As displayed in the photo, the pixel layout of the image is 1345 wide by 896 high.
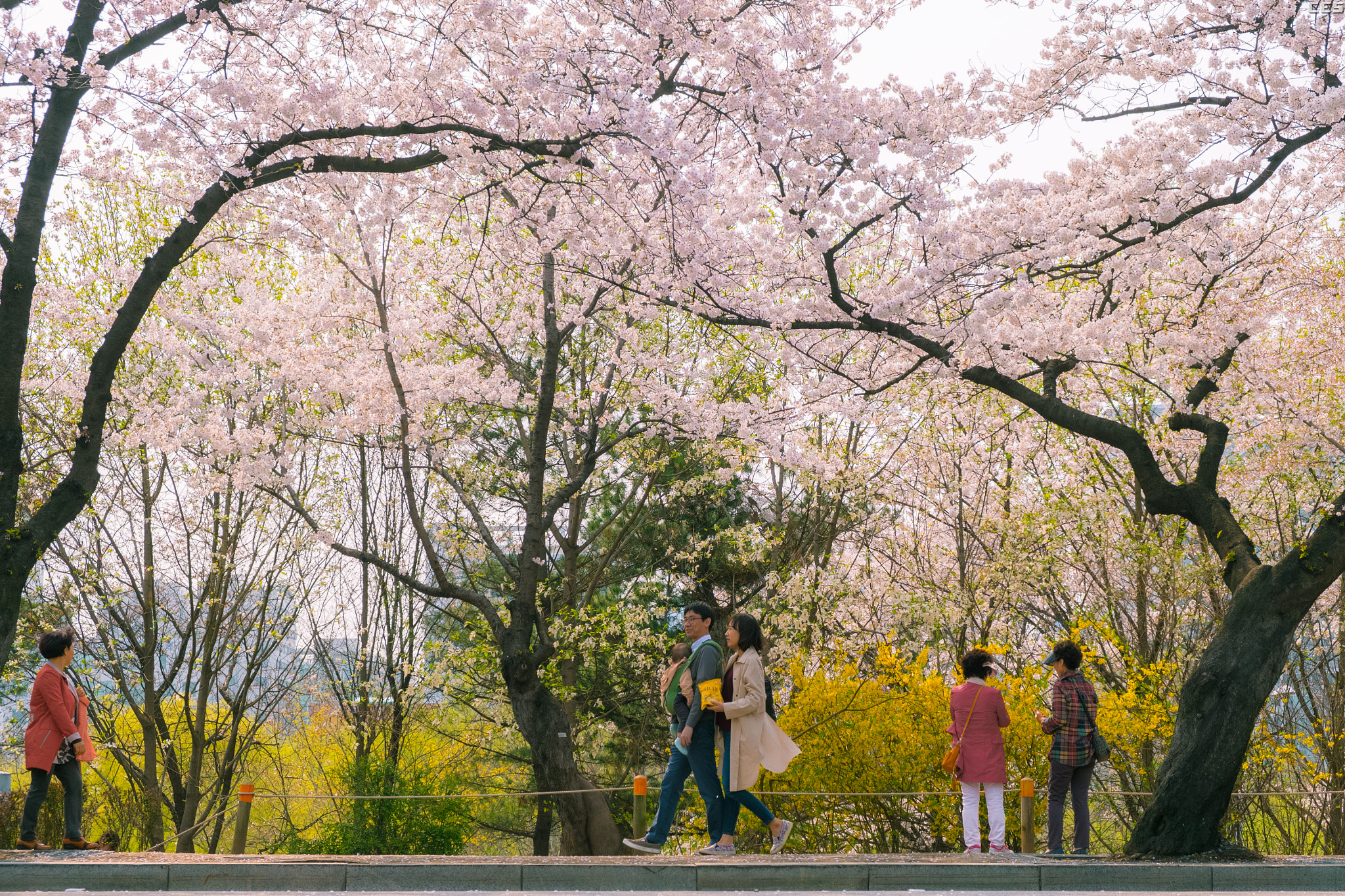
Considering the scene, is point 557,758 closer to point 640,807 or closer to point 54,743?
point 640,807

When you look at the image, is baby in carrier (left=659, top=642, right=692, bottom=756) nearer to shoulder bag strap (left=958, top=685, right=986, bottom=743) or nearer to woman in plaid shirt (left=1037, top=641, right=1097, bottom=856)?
shoulder bag strap (left=958, top=685, right=986, bottom=743)

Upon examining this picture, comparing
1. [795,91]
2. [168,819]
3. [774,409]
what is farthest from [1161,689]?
[168,819]

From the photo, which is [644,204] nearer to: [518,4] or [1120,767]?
[518,4]

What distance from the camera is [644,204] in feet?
33.3

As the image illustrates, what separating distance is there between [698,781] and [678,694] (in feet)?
1.98

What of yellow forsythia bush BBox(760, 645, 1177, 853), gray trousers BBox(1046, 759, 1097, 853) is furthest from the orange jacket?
gray trousers BBox(1046, 759, 1097, 853)

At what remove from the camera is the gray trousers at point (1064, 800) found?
7668 mm

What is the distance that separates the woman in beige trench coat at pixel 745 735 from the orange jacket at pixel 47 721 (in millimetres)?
4473

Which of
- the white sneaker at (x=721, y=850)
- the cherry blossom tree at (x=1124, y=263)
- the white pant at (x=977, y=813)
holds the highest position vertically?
the cherry blossom tree at (x=1124, y=263)

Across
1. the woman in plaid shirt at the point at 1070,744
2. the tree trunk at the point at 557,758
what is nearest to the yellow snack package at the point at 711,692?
the woman in plaid shirt at the point at 1070,744

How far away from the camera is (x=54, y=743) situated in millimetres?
7027

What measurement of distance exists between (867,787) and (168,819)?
49.8 ft

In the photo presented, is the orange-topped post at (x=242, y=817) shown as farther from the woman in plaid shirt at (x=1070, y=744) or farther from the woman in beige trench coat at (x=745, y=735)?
the woman in plaid shirt at (x=1070, y=744)

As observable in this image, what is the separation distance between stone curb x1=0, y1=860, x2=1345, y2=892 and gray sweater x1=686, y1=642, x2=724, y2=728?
0.93m
